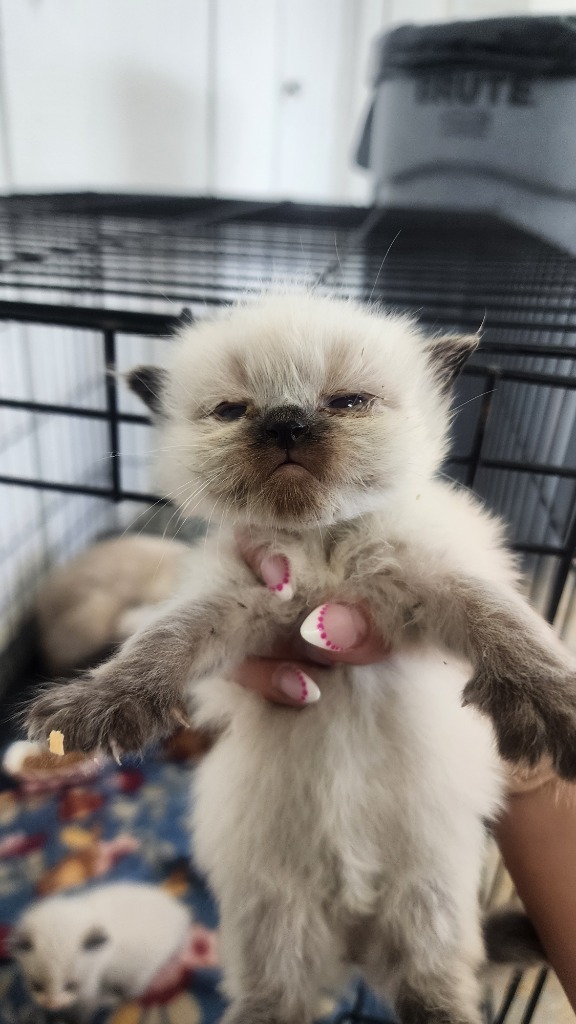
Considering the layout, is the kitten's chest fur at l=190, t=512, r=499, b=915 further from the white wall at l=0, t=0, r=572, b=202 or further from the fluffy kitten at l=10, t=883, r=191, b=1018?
the white wall at l=0, t=0, r=572, b=202

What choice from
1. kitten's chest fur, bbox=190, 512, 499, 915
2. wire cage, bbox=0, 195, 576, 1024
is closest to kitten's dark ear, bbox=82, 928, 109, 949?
wire cage, bbox=0, 195, 576, 1024

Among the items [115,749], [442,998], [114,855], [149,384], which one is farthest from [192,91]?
[442,998]

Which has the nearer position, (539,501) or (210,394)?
(210,394)

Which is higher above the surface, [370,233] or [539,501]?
[370,233]

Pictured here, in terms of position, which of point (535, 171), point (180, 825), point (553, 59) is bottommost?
point (180, 825)

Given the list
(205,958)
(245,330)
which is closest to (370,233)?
(245,330)

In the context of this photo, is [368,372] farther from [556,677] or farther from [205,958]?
[205,958]

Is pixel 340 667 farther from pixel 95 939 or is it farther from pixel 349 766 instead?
pixel 95 939

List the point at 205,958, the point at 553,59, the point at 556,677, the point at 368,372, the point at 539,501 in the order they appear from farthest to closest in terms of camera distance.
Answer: the point at 553,59 → the point at 539,501 → the point at 205,958 → the point at 368,372 → the point at 556,677
